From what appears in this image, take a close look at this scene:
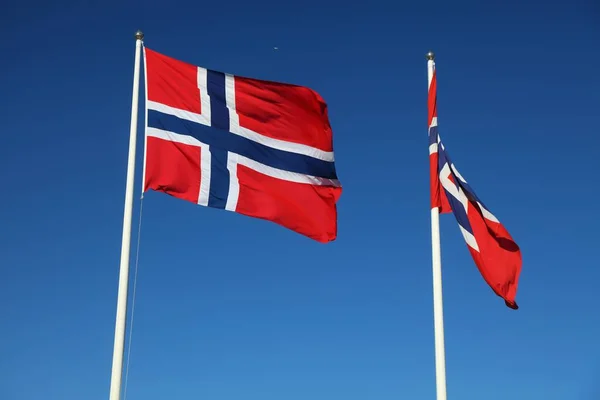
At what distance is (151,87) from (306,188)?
196 inches

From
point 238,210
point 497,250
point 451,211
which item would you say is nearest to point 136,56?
point 238,210

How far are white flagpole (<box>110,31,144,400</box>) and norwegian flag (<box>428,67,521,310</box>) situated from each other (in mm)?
6861

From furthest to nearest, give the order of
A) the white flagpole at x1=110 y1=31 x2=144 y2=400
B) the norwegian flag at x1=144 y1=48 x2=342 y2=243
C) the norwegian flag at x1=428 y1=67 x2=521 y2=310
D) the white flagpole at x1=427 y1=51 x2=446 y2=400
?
the norwegian flag at x1=428 y1=67 x2=521 y2=310 < the norwegian flag at x1=144 y1=48 x2=342 y2=243 < the white flagpole at x1=427 y1=51 x2=446 y2=400 < the white flagpole at x1=110 y1=31 x2=144 y2=400

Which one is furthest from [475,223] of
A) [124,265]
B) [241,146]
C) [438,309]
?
[124,265]

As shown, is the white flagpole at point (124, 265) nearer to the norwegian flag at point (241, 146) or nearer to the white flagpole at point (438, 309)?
the norwegian flag at point (241, 146)

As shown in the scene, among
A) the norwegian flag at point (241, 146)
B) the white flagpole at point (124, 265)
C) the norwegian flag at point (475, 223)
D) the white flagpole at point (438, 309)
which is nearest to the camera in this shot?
the white flagpole at point (124, 265)

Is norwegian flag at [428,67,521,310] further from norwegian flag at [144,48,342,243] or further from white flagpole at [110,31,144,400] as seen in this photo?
white flagpole at [110,31,144,400]

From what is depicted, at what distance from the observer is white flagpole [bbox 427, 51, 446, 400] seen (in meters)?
19.0

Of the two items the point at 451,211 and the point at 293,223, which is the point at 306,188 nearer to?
the point at 293,223

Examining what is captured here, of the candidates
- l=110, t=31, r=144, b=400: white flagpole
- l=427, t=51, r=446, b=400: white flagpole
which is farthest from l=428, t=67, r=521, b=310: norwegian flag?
l=110, t=31, r=144, b=400: white flagpole

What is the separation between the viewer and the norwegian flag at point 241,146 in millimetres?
20109

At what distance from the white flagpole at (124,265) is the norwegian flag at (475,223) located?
22.5 feet

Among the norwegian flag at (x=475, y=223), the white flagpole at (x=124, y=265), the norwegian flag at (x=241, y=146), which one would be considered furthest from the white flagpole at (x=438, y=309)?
the white flagpole at (x=124, y=265)

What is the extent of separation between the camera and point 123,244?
59.8 feet
